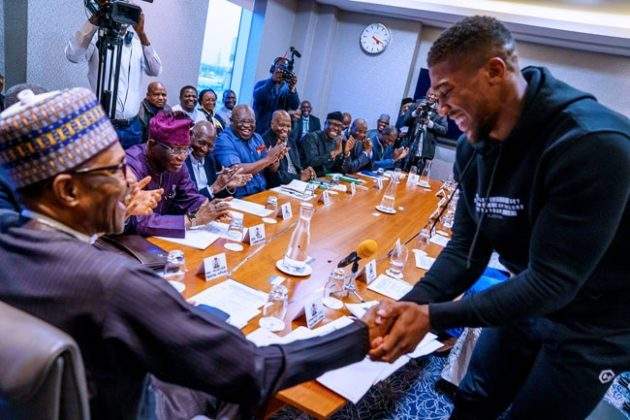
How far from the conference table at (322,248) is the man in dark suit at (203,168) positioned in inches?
6.9

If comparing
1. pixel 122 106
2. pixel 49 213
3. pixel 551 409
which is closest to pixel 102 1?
pixel 122 106

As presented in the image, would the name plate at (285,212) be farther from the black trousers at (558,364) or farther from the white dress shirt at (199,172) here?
the black trousers at (558,364)

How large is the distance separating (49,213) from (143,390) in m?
0.42

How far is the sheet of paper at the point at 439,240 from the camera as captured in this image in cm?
264

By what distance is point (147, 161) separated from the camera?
216 cm

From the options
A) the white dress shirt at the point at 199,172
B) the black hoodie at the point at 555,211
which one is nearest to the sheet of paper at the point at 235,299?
the black hoodie at the point at 555,211

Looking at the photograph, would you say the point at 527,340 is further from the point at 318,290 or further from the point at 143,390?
the point at 143,390

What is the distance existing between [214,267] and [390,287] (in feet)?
2.53

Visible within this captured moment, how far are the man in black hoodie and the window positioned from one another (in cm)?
521

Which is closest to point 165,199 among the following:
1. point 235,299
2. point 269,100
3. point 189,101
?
point 235,299

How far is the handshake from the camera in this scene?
1125 millimetres

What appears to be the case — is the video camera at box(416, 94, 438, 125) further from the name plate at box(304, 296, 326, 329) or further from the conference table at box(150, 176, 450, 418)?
the name plate at box(304, 296, 326, 329)

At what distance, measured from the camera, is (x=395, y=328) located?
115 cm

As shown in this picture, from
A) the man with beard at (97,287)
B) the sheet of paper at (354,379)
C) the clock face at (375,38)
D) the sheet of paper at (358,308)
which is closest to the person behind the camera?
the man with beard at (97,287)
